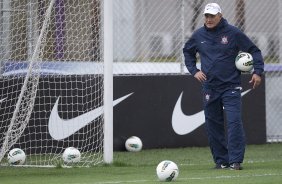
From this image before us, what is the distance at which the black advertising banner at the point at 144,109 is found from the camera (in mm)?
13555

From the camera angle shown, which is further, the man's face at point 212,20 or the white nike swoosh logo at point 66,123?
the white nike swoosh logo at point 66,123

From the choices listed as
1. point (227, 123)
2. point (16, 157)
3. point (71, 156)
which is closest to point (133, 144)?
point (71, 156)

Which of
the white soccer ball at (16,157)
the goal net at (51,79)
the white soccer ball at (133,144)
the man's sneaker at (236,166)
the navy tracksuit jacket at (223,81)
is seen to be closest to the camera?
the man's sneaker at (236,166)

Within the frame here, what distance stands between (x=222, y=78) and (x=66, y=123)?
3579 mm

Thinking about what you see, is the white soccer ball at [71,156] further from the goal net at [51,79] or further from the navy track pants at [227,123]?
the navy track pants at [227,123]

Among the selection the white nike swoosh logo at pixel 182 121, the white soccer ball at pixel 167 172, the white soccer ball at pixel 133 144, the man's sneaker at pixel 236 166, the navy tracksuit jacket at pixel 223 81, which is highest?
the navy tracksuit jacket at pixel 223 81

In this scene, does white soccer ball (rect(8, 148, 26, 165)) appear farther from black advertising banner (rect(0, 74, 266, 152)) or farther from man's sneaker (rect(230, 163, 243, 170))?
man's sneaker (rect(230, 163, 243, 170))

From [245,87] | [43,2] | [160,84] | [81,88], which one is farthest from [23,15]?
[245,87]

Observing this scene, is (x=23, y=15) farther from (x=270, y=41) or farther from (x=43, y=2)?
(x=270, y=41)

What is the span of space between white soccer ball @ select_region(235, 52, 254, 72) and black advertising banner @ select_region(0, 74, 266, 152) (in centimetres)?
→ 298

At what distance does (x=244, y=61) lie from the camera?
35.4ft

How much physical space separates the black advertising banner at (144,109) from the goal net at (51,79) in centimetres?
2

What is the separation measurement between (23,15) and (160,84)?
3087 mm

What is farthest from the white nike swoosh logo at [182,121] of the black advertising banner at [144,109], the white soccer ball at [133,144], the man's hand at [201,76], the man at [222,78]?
the man's hand at [201,76]
